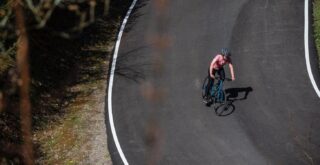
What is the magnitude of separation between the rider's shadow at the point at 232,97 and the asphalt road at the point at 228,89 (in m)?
0.03

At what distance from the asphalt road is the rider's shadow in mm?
32

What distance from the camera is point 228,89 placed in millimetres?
16453

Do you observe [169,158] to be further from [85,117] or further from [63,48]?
[63,48]

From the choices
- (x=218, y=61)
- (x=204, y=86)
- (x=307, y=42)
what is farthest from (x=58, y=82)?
(x=307, y=42)

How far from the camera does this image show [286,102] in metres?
15.3

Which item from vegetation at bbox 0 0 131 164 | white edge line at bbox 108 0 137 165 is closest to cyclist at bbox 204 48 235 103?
white edge line at bbox 108 0 137 165

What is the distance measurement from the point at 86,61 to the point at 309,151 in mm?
9439

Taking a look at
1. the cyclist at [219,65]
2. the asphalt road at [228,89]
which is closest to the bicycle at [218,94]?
the cyclist at [219,65]

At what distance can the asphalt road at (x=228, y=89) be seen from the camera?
13.7m

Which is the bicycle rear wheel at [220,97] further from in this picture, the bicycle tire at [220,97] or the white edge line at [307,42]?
the white edge line at [307,42]

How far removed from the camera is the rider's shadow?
15.3 metres

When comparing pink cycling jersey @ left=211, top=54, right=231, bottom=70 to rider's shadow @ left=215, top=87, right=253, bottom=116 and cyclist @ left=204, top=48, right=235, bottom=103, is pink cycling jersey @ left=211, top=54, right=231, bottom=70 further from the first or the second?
rider's shadow @ left=215, top=87, right=253, bottom=116

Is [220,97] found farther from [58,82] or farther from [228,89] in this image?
[58,82]

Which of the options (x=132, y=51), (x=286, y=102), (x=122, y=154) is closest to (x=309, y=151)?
(x=286, y=102)
